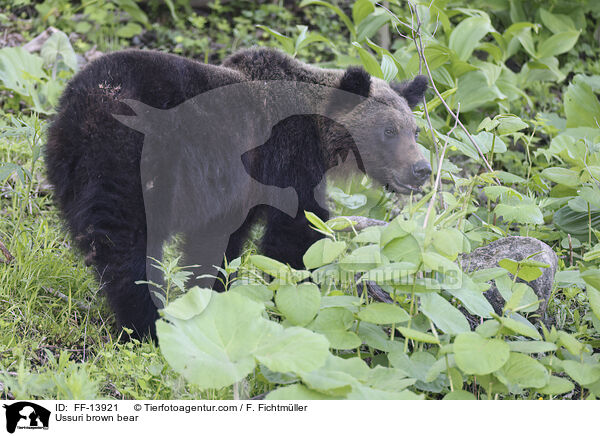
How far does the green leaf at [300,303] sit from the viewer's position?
2.55 meters

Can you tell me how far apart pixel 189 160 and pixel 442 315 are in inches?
66.4

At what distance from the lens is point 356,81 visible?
4.19m

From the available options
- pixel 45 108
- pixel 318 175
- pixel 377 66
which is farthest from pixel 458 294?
pixel 45 108

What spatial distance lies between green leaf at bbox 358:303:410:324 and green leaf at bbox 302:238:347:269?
26 cm

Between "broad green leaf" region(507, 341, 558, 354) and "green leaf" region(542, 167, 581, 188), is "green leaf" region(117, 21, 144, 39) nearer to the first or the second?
"green leaf" region(542, 167, 581, 188)

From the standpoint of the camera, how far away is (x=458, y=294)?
104 inches

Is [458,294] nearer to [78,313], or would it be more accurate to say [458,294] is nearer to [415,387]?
[415,387]

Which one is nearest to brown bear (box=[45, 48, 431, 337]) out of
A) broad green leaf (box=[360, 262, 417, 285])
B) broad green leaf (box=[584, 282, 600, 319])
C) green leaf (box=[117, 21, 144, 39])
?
broad green leaf (box=[360, 262, 417, 285])

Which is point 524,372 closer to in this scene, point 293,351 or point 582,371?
point 582,371

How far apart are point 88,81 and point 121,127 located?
339 mm

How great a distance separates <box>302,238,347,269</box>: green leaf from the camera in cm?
261

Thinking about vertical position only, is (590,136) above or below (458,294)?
below

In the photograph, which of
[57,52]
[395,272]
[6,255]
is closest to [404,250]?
[395,272]
